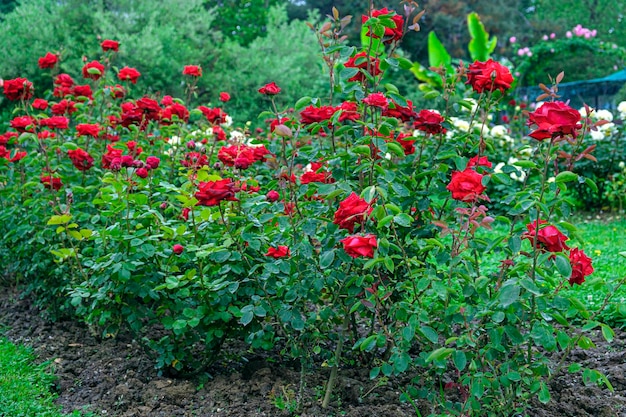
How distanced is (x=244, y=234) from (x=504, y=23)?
21.0m

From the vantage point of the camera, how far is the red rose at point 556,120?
184cm

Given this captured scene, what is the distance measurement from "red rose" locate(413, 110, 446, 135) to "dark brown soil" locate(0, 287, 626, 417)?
1.03 meters

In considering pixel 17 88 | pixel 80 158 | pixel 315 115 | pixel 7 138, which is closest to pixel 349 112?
pixel 315 115

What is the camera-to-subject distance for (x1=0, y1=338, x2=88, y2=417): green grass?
2.72m

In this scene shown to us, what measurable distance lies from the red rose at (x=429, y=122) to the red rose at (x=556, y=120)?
0.56 metres

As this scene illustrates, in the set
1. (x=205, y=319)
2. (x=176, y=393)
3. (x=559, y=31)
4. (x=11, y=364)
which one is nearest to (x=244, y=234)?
(x=205, y=319)

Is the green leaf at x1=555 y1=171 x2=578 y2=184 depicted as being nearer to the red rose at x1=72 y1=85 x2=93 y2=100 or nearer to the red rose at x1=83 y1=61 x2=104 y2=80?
the red rose at x1=83 y1=61 x2=104 y2=80

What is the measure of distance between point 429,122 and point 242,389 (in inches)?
52.4

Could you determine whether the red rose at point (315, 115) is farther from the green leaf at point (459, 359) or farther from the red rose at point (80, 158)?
the red rose at point (80, 158)

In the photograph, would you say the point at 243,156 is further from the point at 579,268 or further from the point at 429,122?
the point at 579,268

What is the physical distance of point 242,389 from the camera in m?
2.78

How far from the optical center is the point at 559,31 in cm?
2273

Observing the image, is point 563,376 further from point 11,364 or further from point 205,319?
point 11,364

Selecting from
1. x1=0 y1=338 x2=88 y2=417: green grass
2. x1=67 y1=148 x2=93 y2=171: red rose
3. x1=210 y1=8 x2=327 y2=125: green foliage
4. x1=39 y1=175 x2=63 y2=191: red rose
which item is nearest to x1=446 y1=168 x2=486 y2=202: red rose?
x1=0 y1=338 x2=88 y2=417: green grass
